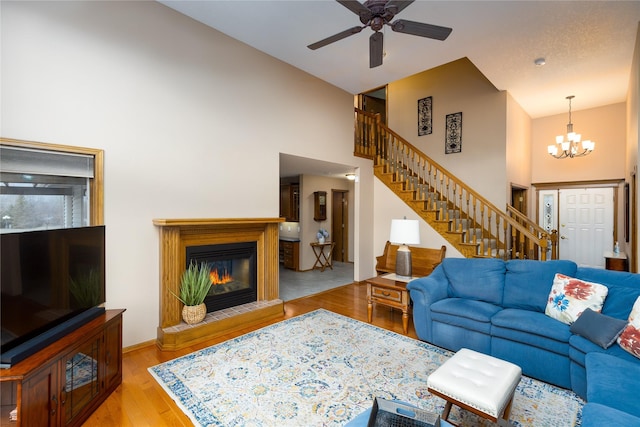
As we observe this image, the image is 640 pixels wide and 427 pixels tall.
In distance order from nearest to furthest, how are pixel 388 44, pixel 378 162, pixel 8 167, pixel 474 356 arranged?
pixel 474 356 → pixel 8 167 → pixel 388 44 → pixel 378 162

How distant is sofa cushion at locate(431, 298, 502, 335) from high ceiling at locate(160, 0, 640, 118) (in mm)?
3240

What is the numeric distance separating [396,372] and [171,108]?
366cm

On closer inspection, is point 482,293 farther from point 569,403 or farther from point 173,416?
point 173,416

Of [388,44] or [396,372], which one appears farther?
[388,44]

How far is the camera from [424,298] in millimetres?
3197

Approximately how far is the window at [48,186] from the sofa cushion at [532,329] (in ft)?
13.0

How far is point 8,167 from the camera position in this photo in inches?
92.8

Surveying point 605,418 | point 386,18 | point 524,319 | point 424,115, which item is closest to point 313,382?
point 605,418

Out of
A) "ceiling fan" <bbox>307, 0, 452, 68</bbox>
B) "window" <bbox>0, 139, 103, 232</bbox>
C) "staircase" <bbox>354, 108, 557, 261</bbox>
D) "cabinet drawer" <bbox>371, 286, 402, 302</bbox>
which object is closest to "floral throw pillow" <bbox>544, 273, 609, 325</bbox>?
"cabinet drawer" <bbox>371, 286, 402, 302</bbox>

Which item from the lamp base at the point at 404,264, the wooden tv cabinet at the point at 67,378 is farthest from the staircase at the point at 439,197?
the wooden tv cabinet at the point at 67,378

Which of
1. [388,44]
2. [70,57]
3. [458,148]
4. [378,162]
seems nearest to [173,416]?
[70,57]

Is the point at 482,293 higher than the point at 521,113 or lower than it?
lower

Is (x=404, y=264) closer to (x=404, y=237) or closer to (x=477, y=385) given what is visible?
(x=404, y=237)

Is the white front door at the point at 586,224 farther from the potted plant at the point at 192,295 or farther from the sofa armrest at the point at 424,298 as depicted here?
the potted plant at the point at 192,295
